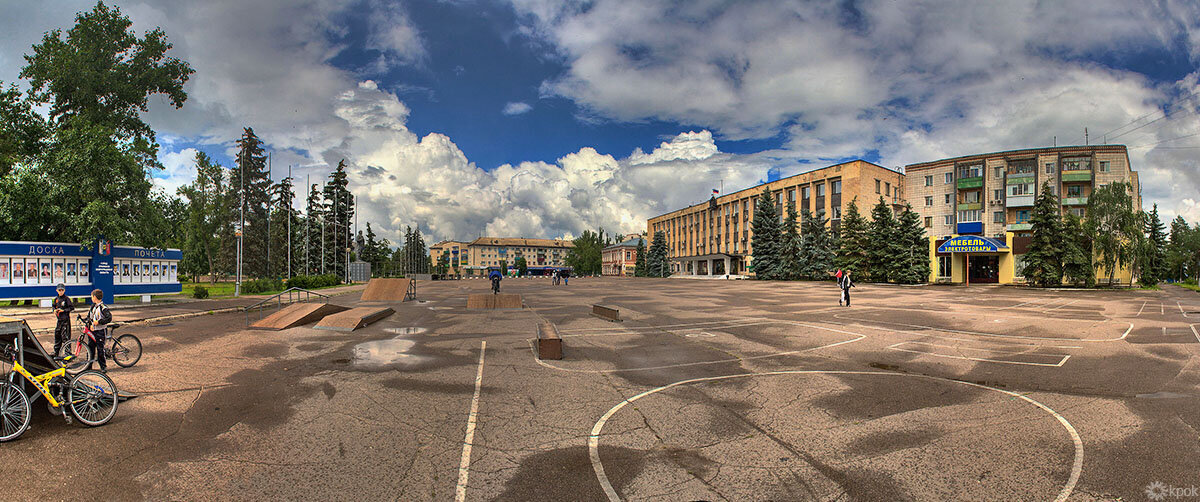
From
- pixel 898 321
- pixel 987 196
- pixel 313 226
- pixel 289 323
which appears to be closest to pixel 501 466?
pixel 289 323

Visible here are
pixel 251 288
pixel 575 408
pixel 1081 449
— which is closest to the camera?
pixel 1081 449

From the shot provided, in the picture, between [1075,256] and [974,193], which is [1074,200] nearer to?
[974,193]

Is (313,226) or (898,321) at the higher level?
(313,226)

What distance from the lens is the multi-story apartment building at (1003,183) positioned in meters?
53.2

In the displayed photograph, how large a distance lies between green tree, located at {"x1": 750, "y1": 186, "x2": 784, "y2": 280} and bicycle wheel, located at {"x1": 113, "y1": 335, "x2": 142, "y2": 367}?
6233 cm

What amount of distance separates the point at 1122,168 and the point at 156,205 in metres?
83.5

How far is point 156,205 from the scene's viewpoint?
26.1 meters

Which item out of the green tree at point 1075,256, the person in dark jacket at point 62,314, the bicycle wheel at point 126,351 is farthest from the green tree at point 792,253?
the person in dark jacket at point 62,314

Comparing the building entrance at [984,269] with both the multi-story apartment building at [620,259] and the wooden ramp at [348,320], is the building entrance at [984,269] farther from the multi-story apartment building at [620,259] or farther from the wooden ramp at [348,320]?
the multi-story apartment building at [620,259]

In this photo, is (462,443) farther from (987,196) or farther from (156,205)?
(987,196)

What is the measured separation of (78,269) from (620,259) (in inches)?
4876

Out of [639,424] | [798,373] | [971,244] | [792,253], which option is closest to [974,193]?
[971,244]

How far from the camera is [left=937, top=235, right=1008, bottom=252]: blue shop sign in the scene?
46.9 m

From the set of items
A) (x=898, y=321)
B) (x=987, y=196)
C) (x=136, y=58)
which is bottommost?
(x=898, y=321)
